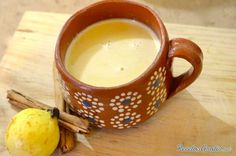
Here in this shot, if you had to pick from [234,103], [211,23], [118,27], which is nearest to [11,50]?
[118,27]

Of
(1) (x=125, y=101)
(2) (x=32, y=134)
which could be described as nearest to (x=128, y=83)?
(1) (x=125, y=101)

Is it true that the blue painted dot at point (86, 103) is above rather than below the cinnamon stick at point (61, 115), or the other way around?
above

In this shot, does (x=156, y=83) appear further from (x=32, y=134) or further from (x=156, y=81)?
(x=32, y=134)

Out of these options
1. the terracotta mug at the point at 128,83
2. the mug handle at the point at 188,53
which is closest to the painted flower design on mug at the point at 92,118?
the terracotta mug at the point at 128,83

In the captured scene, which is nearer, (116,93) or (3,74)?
(116,93)

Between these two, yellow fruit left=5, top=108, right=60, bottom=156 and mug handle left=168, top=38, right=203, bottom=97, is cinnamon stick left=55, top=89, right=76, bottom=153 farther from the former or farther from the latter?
mug handle left=168, top=38, right=203, bottom=97

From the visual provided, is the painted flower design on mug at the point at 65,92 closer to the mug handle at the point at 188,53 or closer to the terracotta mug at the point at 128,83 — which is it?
the terracotta mug at the point at 128,83

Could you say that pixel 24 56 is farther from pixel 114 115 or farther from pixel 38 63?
pixel 114 115
